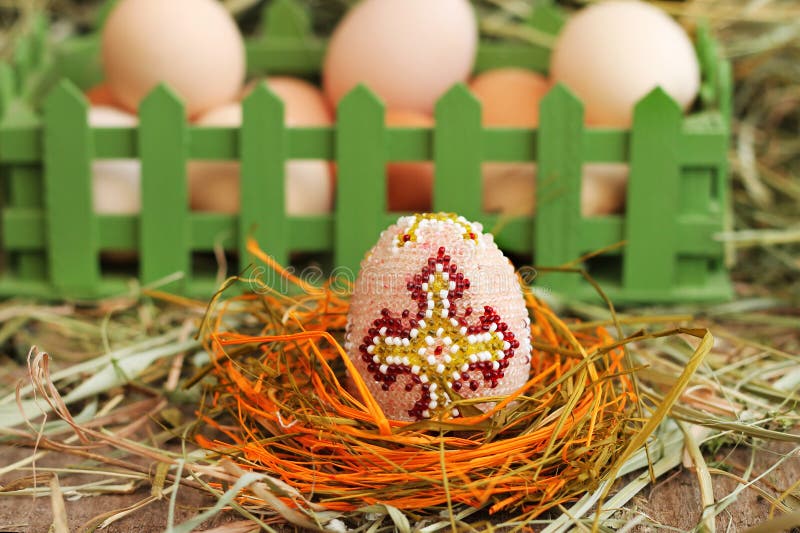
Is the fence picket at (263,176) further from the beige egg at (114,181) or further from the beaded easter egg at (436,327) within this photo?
the beaded easter egg at (436,327)

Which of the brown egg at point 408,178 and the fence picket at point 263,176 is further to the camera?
the brown egg at point 408,178

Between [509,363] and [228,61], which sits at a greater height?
[228,61]

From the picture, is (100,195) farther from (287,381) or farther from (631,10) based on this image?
(631,10)

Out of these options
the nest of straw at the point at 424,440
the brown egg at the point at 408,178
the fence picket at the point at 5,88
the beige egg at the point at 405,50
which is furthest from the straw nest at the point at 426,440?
the fence picket at the point at 5,88

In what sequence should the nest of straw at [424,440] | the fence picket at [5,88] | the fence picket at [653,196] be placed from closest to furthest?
the nest of straw at [424,440] → the fence picket at [653,196] → the fence picket at [5,88]

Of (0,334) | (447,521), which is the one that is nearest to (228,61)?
(0,334)

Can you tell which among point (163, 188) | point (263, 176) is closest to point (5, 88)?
point (163, 188)

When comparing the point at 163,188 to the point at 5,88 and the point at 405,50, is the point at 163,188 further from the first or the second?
the point at 405,50
